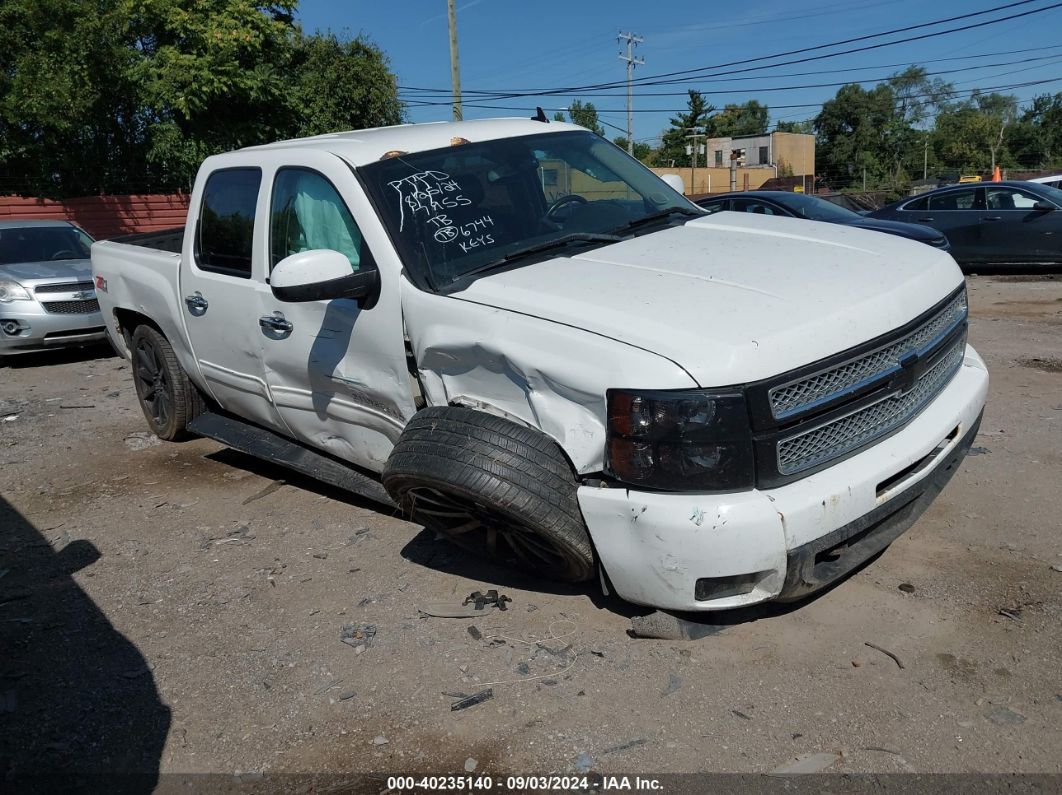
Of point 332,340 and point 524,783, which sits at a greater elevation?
point 332,340

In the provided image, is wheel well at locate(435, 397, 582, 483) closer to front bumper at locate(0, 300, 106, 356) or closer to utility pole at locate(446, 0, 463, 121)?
front bumper at locate(0, 300, 106, 356)

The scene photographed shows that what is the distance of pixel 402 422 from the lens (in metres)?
3.77

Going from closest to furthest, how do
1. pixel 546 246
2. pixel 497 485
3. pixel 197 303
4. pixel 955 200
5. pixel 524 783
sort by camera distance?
pixel 524 783, pixel 497 485, pixel 546 246, pixel 197 303, pixel 955 200

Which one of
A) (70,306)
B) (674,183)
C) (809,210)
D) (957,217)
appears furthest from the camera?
(957,217)

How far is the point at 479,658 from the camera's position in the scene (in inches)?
129

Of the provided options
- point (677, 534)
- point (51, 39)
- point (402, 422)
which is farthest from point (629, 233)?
point (51, 39)

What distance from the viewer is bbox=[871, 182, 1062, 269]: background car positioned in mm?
12305

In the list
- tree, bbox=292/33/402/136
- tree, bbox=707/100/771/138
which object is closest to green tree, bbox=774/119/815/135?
tree, bbox=707/100/771/138

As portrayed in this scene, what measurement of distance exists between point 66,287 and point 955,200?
1209 cm

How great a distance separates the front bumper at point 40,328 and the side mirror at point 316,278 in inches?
286

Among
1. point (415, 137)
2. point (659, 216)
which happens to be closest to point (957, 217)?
point (659, 216)

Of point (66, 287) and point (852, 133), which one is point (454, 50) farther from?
point (852, 133)

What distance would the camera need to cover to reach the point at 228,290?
183 inches

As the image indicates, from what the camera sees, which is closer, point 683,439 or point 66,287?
point 683,439
